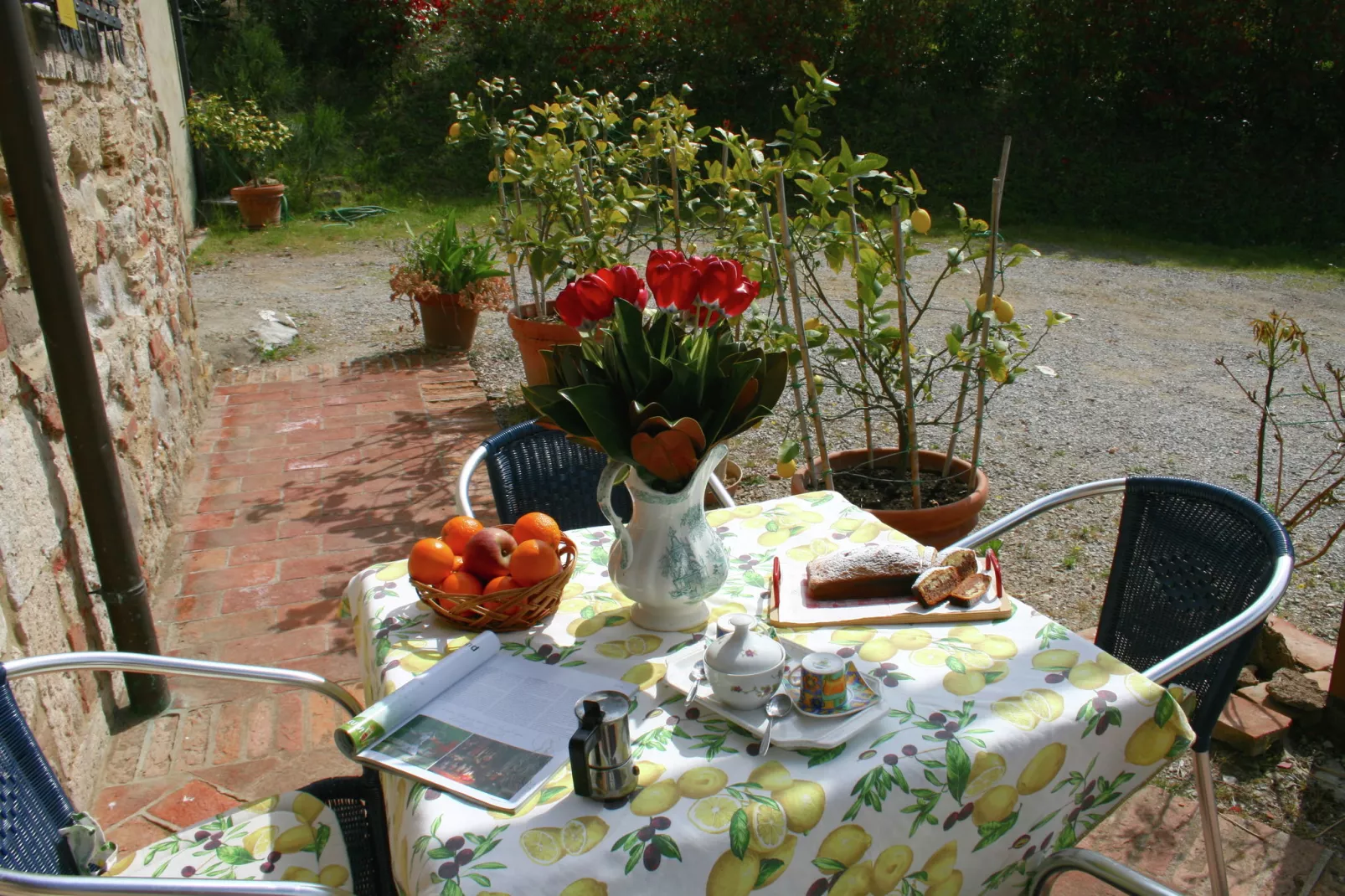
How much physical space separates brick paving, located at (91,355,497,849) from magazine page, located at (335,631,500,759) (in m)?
1.08

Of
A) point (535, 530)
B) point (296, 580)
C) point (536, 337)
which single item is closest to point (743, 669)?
point (535, 530)

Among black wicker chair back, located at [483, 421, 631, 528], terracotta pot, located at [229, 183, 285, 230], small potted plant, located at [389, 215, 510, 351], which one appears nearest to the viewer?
black wicker chair back, located at [483, 421, 631, 528]

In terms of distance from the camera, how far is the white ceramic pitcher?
1.42 m

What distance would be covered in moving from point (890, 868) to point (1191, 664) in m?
0.63

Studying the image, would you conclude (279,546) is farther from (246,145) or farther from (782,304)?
(246,145)

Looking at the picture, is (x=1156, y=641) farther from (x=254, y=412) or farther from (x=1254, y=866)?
(x=254, y=412)

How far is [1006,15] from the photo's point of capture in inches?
463

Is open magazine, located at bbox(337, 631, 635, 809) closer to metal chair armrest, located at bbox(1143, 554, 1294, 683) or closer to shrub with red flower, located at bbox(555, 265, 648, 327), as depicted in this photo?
shrub with red flower, located at bbox(555, 265, 648, 327)

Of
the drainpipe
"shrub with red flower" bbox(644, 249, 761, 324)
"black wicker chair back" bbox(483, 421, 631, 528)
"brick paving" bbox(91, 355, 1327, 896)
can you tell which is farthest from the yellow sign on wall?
"shrub with red flower" bbox(644, 249, 761, 324)

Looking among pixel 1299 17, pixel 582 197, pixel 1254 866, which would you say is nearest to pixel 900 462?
pixel 1254 866

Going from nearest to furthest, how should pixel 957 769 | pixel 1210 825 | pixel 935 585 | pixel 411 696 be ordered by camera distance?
pixel 957 769
pixel 411 696
pixel 935 585
pixel 1210 825

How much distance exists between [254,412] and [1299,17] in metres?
10.6

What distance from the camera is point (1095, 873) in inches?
48.2

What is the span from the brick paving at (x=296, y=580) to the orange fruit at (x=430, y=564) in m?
→ 1.01
